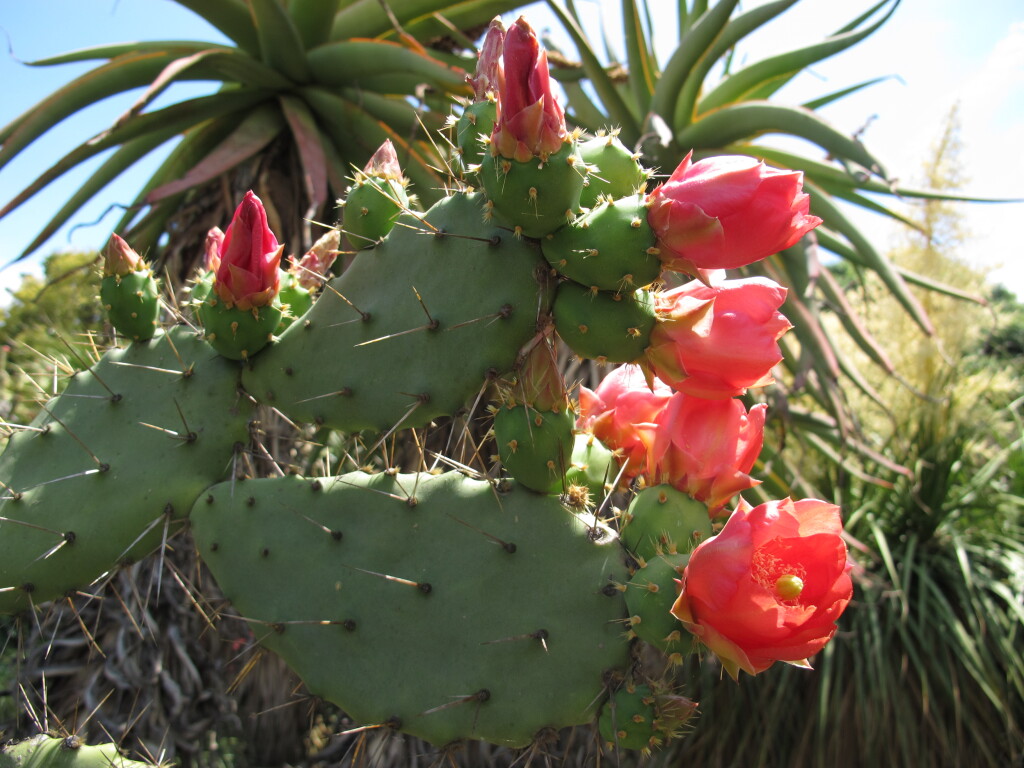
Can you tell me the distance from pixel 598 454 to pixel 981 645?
2619mm

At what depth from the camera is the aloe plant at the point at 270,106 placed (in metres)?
2.07

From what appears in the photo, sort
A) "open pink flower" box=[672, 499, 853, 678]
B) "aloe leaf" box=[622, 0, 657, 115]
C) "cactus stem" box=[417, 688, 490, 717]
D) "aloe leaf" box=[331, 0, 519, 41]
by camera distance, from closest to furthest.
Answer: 1. "open pink flower" box=[672, 499, 853, 678]
2. "cactus stem" box=[417, 688, 490, 717]
3. "aloe leaf" box=[622, 0, 657, 115]
4. "aloe leaf" box=[331, 0, 519, 41]

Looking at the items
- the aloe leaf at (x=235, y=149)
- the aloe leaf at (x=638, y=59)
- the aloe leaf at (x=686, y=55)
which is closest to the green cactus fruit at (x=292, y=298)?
the aloe leaf at (x=235, y=149)

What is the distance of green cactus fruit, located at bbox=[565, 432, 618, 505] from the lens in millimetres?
792

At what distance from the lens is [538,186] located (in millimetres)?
640

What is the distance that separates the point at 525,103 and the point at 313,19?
78.5 inches

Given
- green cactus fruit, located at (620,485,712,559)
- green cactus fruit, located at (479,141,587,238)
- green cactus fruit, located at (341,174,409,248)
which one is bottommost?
green cactus fruit, located at (620,485,712,559)

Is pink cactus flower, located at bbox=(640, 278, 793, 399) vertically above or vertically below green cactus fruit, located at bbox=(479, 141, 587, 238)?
below

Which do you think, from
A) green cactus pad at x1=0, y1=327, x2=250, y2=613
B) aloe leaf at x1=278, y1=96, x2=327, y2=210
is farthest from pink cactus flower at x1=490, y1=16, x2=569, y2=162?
aloe leaf at x1=278, y1=96, x2=327, y2=210

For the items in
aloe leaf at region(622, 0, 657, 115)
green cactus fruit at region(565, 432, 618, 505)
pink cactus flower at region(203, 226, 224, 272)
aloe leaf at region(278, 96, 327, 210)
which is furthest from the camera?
aloe leaf at region(622, 0, 657, 115)

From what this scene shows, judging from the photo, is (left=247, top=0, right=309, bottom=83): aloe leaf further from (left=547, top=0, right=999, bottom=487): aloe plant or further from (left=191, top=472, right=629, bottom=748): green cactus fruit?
(left=191, top=472, right=629, bottom=748): green cactus fruit

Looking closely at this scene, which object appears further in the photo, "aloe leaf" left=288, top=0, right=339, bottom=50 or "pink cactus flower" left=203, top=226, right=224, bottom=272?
"aloe leaf" left=288, top=0, right=339, bottom=50

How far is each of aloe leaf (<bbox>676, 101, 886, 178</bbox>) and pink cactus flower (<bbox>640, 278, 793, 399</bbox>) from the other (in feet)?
5.23

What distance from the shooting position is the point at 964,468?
3354 mm
